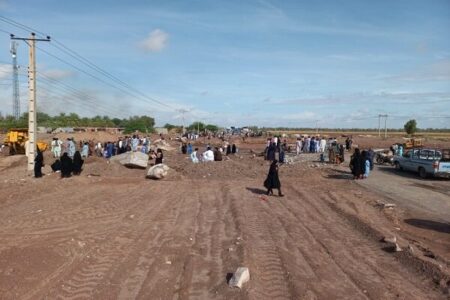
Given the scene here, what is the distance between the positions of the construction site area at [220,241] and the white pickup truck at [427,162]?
344 centimetres

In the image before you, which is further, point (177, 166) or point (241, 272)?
point (177, 166)

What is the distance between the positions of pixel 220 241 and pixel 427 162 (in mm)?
16980

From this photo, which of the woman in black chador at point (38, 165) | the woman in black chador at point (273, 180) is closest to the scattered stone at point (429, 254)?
the woman in black chador at point (273, 180)

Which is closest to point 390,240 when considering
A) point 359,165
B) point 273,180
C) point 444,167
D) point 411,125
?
point 273,180

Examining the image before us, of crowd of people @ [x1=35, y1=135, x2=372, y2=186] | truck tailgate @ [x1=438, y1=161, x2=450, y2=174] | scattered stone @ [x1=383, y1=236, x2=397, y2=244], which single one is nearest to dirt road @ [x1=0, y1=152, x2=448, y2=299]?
scattered stone @ [x1=383, y1=236, x2=397, y2=244]

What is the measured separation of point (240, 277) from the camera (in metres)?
7.12

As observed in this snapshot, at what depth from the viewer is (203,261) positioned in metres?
8.49

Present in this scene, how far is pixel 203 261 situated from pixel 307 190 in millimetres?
10634

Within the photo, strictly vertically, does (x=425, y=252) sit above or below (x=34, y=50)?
below

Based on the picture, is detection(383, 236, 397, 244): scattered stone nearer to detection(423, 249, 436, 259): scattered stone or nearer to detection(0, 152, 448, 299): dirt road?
detection(0, 152, 448, 299): dirt road

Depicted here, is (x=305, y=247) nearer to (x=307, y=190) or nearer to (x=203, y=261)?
(x=203, y=261)

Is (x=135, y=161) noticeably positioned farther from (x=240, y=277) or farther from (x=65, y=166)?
(x=240, y=277)

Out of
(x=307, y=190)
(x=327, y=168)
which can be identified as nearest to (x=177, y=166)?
(x=327, y=168)

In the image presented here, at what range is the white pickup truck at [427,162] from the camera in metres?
22.7
